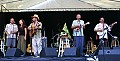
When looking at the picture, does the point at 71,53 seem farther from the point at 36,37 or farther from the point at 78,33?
the point at 36,37

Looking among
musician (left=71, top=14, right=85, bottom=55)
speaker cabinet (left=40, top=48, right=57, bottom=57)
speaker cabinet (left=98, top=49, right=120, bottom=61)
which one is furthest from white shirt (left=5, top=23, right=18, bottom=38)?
speaker cabinet (left=98, top=49, right=120, bottom=61)

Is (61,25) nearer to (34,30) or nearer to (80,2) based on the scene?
(80,2)

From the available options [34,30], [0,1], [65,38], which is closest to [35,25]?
[34,30]

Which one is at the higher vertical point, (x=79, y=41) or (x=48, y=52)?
(x=79, y=41)

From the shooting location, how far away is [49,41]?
46.4 ft

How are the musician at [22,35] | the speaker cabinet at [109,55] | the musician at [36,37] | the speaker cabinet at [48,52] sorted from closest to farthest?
the speaker cabinet at [109,55] < the speaker cabinet at [48,52] < the musician at [36,37] < the musician at [22,35]

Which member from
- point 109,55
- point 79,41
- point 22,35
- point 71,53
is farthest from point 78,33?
point 109,55

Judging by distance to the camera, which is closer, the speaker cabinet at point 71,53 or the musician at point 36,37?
the speaker cabinet at point 71,53

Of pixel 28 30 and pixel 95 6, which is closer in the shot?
pixel 28 30

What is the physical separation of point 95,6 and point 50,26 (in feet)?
7.04

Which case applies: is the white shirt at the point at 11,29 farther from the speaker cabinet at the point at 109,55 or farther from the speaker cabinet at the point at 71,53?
the speaker cabinet at the point at 109,55

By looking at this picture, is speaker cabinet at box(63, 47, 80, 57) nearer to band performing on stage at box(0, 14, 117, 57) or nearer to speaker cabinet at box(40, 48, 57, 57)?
speaker cabinet at box(40, 48, 57, 57)

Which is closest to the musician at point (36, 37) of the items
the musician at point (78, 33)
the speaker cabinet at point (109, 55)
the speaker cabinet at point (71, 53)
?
the musician at point (78, 33)

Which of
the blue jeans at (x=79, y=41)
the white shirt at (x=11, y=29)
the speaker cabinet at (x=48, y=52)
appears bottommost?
the speaker cabinet at (x=48, y=52)
